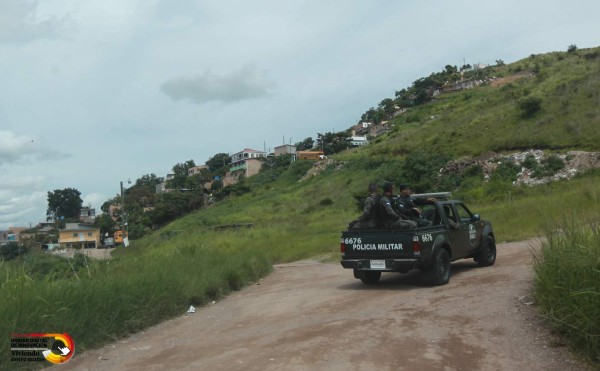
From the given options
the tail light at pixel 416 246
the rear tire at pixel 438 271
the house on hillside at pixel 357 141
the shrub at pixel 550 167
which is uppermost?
the house on hillside at pixel 357 141

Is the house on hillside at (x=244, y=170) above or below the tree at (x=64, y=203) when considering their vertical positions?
above

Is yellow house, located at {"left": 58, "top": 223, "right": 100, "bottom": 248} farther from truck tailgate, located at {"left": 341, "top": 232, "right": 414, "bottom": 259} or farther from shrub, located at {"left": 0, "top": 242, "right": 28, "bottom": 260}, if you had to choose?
truck tailgate, located at {"left": 341, "top": 232, "right": 414, "bottom": 259}

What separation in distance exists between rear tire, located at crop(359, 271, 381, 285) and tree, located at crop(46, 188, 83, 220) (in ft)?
220

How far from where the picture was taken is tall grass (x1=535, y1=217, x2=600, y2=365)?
5.71m

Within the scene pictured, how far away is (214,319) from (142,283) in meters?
1.45

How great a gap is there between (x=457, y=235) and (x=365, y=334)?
217 inches

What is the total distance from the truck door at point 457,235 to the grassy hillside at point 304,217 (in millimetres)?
1750

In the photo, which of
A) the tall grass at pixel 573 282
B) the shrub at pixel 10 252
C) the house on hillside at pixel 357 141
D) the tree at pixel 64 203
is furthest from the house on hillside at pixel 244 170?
the tall grass at pixel 573 282

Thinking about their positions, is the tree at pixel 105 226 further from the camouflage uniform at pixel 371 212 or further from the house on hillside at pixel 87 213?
the camouflage uniform at pixel 371 212

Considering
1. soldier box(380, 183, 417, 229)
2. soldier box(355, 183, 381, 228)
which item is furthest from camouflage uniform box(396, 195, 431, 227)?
soldier box(355, 183, 381, 228)

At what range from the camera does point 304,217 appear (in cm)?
4431

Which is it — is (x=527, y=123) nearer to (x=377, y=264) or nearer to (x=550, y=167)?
(x=550, y=167)

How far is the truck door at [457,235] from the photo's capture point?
11867 millimetres

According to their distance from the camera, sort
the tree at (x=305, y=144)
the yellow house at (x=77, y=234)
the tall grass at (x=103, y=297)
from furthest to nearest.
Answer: the tree at (x=305, y=144) → the yellow house at (x=77, y=234) → the tall grass at (x=103, y=297)
